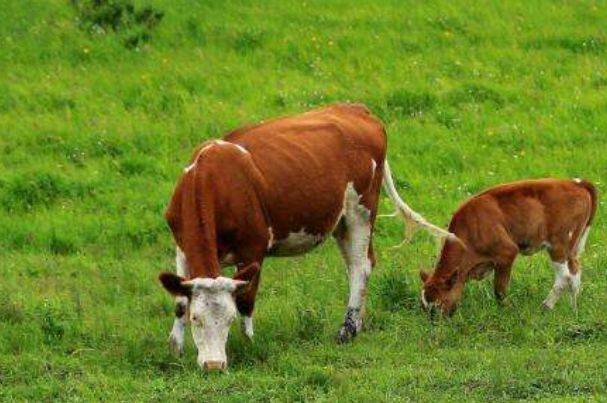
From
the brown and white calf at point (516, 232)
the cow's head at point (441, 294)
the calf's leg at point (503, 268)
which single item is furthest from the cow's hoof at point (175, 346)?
the calf's leg at point (503, 268)

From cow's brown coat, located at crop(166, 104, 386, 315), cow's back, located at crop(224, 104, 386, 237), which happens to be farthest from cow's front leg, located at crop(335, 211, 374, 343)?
cow's back, located at crop(224, 104, 386, 237)

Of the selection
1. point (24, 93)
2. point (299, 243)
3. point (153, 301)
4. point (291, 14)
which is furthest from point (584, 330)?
point (291, 14)

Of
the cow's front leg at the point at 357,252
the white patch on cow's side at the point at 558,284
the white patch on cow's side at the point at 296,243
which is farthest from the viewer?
the white patch on cow's side at the point at 558,284

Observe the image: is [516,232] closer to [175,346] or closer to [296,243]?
[296,243]

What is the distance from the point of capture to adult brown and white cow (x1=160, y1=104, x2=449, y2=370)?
11.0 metres

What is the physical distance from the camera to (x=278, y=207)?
12031mm

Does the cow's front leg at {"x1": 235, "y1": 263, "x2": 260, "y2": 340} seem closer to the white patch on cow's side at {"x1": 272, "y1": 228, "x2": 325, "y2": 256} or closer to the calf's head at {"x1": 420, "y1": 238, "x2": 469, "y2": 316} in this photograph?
the white patch on cow's side at {"x1": 272, "y1": 228, "x2": 325, "y2": 256}

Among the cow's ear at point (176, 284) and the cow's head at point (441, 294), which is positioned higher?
the cow's ear at point (176, 284)

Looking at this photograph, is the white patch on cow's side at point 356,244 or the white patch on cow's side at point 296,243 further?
the white patch on cow's side at point 356,244

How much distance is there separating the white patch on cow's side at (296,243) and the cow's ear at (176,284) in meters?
1.29

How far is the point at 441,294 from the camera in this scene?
12805mm

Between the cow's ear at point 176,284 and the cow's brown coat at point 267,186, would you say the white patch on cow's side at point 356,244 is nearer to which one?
the cow's brown coat at point 267,186

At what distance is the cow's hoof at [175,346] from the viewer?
11539mm

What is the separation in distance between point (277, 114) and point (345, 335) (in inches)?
295
